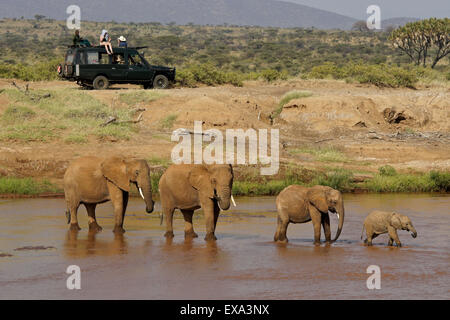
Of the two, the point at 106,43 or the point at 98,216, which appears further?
the point at 106,43

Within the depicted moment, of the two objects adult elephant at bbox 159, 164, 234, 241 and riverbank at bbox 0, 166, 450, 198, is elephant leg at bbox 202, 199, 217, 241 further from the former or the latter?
riverbank at bbox 0, 166, 450, 198

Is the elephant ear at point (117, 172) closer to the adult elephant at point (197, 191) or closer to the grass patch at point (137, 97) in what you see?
the adult elephant at point (197, 191)

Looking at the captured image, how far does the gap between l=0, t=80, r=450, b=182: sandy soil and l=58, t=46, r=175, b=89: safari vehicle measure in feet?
2.82

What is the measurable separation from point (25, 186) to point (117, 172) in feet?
29.7

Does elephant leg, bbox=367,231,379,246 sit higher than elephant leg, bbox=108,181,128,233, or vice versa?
elephant leg, bbox=108,181,128,233

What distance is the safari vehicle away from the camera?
35.1 meters

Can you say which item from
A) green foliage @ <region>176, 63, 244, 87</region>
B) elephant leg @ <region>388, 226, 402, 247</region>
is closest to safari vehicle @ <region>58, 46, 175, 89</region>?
green foliage @ <region>176, 63, 244, 87</region>

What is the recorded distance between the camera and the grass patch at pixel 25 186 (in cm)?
2494

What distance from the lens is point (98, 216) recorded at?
20.8 metres

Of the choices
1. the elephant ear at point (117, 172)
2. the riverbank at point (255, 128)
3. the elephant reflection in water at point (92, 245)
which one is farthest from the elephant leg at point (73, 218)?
the riverbank at point (255, 128)

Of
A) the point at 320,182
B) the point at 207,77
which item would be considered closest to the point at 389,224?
the point at 320,182

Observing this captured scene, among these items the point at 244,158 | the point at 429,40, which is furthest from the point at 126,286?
the point at 429,40

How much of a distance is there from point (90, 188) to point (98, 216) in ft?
11.5

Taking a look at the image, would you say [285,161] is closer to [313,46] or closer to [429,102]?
[429,102]
